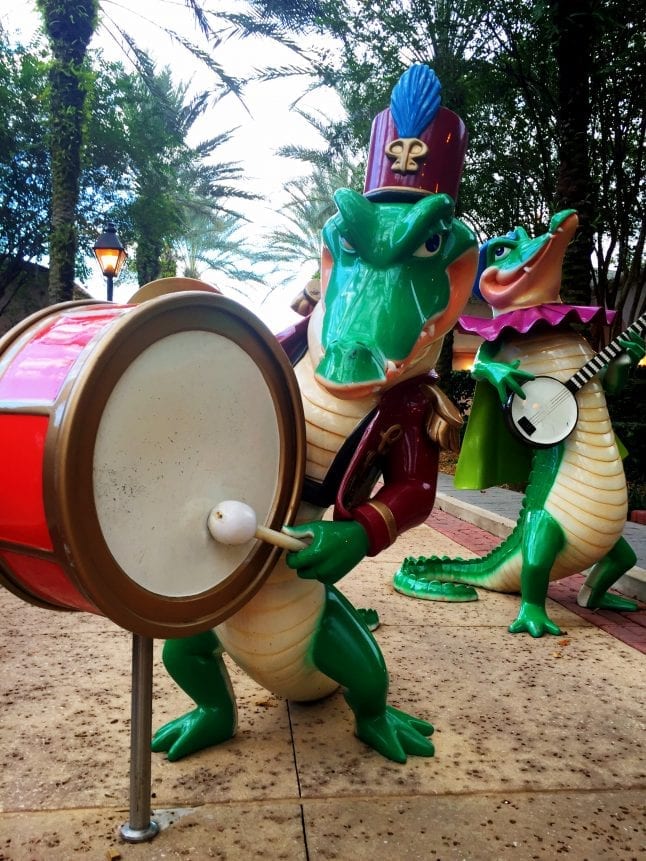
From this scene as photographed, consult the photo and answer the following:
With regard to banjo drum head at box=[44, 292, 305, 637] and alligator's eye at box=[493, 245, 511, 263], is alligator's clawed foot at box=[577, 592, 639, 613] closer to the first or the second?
alligator's eye at box=[493, 245, 511, 263]

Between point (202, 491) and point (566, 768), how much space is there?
4.71 feet

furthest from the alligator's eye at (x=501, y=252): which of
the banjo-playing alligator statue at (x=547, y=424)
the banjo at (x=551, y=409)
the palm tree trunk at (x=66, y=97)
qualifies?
the palm tree trunk at (x=66, y=97)

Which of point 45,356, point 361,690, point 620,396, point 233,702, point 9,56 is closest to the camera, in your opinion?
point 45,356

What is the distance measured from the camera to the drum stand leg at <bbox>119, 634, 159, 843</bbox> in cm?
155

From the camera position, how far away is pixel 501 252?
12.3 ft

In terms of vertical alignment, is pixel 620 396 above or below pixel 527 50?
below

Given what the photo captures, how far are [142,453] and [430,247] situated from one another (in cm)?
98

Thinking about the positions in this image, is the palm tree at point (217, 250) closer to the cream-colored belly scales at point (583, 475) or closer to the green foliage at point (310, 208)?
the green foliage at point (310, 208)

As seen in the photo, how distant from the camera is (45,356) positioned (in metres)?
1.33

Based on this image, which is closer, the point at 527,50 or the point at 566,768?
the point at 566,768

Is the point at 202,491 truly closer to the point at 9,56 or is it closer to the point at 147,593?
the point at 147,593

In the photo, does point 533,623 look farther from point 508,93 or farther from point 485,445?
point 508,93

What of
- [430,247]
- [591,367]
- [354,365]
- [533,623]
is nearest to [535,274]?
[591,367]

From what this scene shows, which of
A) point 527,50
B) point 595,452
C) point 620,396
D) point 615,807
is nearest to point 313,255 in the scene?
point 527,50
